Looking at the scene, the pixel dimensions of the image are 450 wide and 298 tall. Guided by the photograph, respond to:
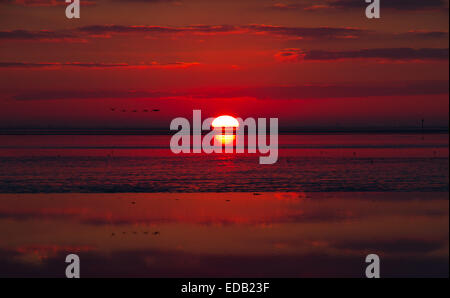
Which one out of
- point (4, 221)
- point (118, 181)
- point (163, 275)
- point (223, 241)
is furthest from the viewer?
point (118, 181)

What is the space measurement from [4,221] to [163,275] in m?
6.49

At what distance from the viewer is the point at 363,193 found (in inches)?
789

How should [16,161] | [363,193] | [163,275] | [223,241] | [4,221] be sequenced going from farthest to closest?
[16,161], [363,193], [4,221], [223,241], [163,275]

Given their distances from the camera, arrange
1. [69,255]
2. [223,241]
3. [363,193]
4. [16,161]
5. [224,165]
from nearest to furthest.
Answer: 1. [69,255]
2. [223,241]
3. [363,193]
4. [224,165]
5. [16,161]

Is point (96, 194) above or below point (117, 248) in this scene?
above

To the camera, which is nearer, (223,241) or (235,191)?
Result: (223,241)

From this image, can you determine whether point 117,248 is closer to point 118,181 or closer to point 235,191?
point 235,191

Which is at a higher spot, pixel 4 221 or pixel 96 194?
pixel 96 194

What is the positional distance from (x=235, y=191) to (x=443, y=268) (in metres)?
10.3

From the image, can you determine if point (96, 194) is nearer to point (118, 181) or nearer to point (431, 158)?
point (118, 181)

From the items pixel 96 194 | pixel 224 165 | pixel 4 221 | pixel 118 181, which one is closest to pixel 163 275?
pixel 4 221
